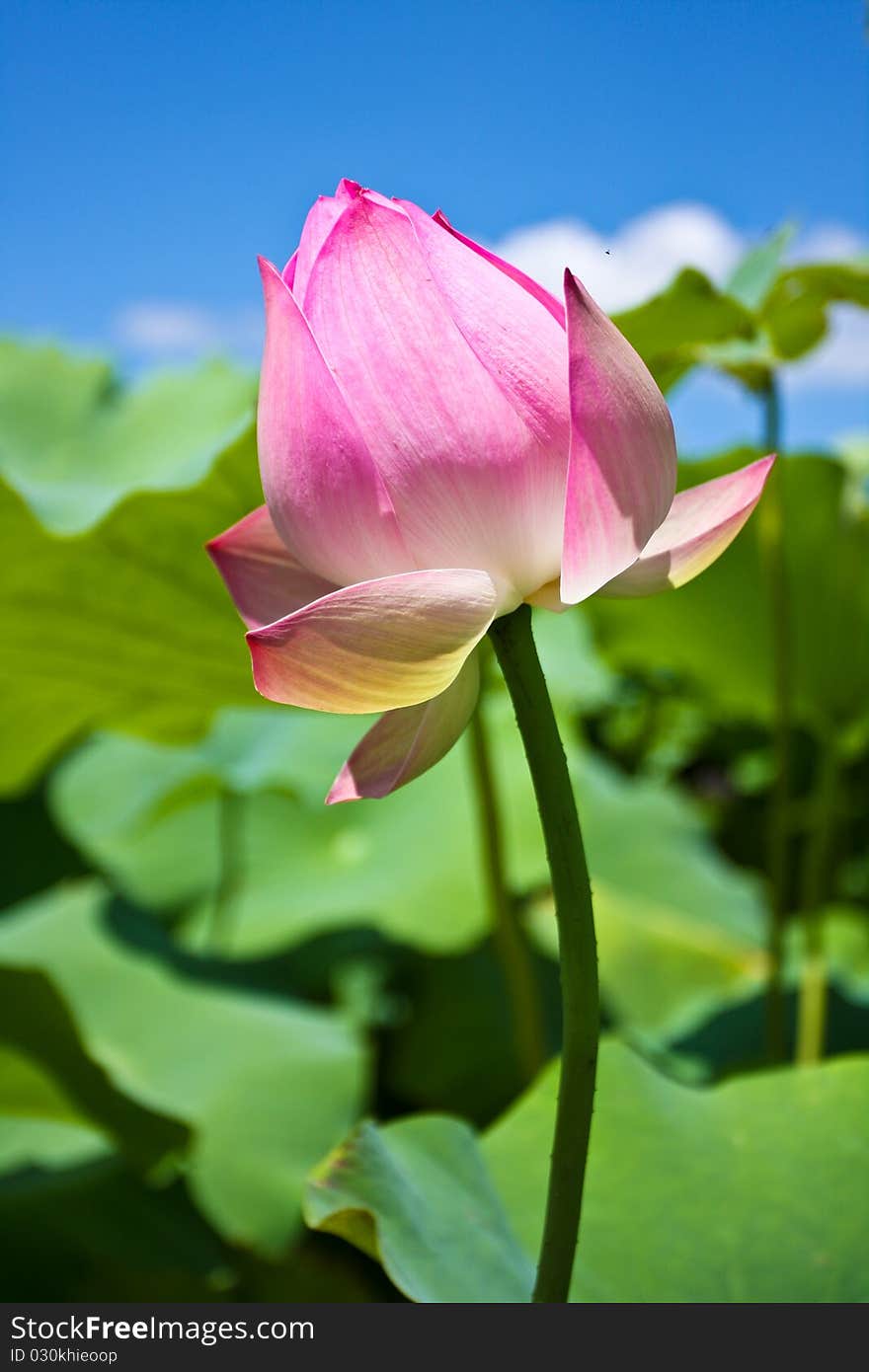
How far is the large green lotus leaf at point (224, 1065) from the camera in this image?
106cm

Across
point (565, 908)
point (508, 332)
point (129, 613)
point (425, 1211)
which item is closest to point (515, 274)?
point (508, 332)

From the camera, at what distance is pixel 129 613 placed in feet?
2.94

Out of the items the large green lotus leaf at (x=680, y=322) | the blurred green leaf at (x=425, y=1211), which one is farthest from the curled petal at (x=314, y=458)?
the large green lotus leaf at (x=680, y=322)

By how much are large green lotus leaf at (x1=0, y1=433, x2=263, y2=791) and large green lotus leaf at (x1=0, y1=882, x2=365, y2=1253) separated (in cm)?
23

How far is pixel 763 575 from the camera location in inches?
45.3

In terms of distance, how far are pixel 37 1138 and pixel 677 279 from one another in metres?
0.88

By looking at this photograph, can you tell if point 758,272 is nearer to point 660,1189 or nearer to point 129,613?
point 129,613

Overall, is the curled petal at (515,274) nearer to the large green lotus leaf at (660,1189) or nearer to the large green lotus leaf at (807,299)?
the large green lotus leaf at (660,1189)

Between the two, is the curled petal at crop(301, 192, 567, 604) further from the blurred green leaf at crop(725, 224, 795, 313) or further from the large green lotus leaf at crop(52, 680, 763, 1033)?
the large green lotus leaf at crop(52, 680, 763, 1033)

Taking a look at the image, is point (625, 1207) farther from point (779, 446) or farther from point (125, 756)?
point (125, 756)

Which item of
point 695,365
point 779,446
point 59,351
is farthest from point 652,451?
point 59,351

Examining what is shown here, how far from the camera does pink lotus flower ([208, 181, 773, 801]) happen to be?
0.87 feet

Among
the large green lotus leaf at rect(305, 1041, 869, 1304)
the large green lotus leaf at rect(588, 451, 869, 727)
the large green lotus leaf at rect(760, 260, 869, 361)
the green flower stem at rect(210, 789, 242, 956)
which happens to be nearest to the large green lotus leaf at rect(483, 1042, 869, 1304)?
the large green lotus leaf at rect(305, 1041, 869, 1304)

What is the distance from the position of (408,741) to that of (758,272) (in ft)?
2.33
